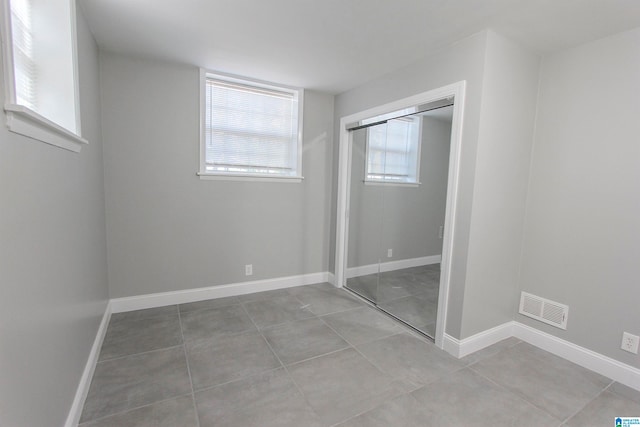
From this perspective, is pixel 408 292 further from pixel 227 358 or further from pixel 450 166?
pixel 227 358

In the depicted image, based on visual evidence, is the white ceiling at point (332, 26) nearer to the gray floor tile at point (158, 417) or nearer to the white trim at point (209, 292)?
the white trim at point (209, 292)

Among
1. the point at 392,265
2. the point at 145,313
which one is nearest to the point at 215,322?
the point at 145,313

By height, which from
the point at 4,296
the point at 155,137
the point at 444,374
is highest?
the point at 155,137

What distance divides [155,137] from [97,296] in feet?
4.98

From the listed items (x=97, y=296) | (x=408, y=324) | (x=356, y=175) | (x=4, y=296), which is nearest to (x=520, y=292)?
(x=408, y=324)

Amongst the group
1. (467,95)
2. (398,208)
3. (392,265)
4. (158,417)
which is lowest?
(158,417)

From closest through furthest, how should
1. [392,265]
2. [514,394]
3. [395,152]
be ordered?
[514,394]
[395,152]
[392,265]

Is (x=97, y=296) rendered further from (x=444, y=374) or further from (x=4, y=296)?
(x=444, y=374)

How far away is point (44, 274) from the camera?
123cm

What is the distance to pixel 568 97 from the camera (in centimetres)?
226

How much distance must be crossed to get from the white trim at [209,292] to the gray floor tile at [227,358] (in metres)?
0.84

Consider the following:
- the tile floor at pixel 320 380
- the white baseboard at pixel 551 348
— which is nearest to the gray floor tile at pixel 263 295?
the tile floor at pixel 320 380

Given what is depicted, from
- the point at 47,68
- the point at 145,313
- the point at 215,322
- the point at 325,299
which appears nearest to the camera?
the point at 47,68

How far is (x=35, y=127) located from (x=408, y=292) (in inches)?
141
